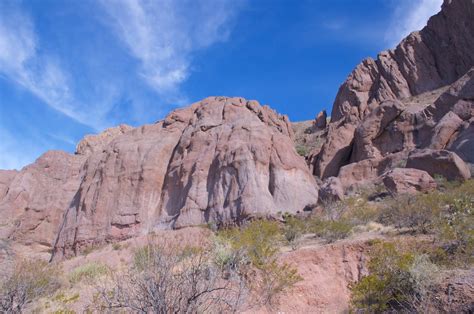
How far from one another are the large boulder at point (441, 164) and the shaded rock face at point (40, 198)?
91.8 feet

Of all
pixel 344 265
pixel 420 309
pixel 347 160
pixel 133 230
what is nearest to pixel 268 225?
pixel 344 265

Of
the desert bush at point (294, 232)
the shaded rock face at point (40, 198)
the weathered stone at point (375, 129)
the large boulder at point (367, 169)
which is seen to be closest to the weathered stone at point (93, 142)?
the shaded rock face at point (40, 198)

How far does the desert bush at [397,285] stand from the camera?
9.26 meters

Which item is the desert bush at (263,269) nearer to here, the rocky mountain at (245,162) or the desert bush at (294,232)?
the desert bush at (294,232)

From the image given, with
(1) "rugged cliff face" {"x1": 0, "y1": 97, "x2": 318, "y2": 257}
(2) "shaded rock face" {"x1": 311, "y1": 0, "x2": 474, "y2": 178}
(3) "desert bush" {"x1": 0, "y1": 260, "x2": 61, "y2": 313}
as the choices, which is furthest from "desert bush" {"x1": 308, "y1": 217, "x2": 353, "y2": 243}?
(2) "shaded rock face" {"x1": 311, "y1": 0, "x2": 474, "y2": 178}

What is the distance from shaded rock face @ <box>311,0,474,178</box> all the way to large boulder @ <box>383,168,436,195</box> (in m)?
5.60

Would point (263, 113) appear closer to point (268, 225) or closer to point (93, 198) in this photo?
point (93, 198)

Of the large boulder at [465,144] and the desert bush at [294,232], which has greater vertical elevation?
the large boulder at [465,144]

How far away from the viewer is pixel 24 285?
10719mm

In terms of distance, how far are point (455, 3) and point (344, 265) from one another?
39.4 m

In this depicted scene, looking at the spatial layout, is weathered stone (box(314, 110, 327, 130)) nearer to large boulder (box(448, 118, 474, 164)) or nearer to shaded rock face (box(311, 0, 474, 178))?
shaded rock face (box(311, 0, 474, 178))

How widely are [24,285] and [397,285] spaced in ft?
29.5

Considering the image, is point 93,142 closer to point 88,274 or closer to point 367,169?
point 367,169

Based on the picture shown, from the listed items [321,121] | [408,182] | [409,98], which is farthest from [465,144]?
[321,121]
